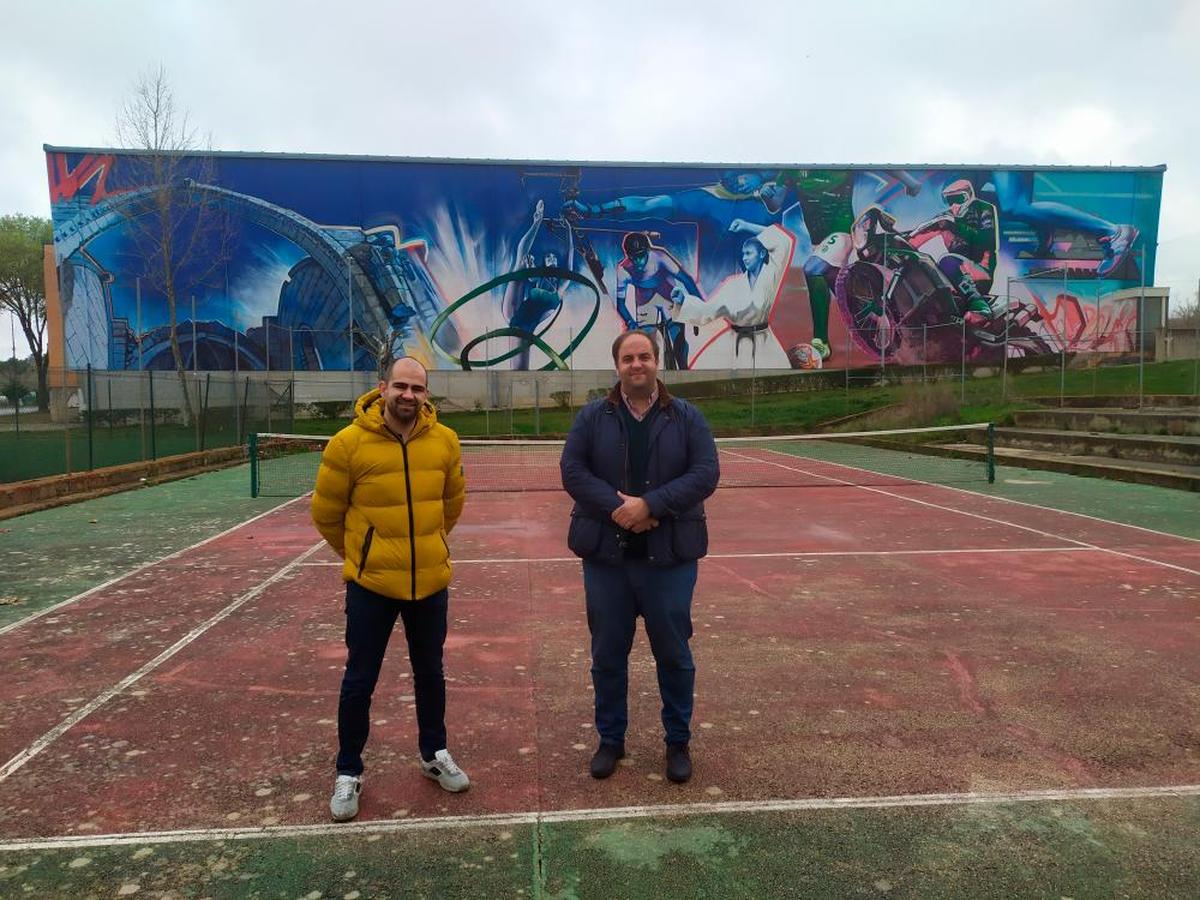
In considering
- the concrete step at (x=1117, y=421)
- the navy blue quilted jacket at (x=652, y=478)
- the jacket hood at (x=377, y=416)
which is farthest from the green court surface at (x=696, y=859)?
the concrete step at (x=1117, y=421)

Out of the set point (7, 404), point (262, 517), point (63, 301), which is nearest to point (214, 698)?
point (262, 517)

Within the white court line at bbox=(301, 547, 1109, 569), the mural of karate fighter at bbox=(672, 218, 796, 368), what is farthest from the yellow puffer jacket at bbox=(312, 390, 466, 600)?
the mural of karate fighter at bbox=(672, 218, 796, 368)

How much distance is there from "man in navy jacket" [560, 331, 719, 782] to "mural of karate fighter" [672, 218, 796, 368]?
37.0 m

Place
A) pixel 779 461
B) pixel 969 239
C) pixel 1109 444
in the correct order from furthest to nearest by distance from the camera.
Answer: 1. pixel 969 239
2. pixel 779 461
3. pixel 1109 444

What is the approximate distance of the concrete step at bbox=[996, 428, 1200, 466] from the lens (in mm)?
16016

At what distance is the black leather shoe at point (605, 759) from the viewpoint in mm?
3654

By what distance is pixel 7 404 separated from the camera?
78.5 feet

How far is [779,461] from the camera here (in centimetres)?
2212

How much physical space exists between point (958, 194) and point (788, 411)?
1688 centimetres

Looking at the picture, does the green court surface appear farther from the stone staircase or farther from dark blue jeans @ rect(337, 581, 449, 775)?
the stone staircase

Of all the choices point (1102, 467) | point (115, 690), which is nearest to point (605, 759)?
point (115, 690)

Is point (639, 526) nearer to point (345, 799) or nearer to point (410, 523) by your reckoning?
point (410, 523)

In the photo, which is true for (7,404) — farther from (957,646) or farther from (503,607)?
(957,646)

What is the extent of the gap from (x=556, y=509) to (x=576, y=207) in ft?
97.9
